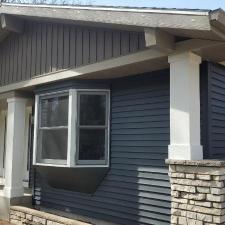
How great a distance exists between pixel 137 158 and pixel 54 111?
1.80 meters

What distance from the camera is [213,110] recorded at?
5.00m

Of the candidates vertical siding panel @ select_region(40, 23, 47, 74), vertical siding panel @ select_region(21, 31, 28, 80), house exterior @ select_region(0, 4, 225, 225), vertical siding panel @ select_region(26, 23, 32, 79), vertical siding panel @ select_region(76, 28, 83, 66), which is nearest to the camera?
house exterior @ select_region(0, 4, 225, 225)

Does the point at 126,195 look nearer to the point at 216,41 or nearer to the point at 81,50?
the point at 81,50

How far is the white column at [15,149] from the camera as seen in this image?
7.52 metres

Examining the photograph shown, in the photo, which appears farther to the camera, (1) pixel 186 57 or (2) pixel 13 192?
(2) pixel 13 192

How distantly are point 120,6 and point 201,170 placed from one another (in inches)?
89.7

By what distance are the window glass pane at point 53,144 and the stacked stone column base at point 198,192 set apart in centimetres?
235

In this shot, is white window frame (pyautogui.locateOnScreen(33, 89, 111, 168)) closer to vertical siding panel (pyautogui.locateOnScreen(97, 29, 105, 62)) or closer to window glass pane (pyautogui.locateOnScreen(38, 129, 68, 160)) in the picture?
window glass pane (pyautogui.locateOnScreen(38, 129, 68, 160))

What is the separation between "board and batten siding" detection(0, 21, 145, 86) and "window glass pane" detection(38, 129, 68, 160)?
1.13 m

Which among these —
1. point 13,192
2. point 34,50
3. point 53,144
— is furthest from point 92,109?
point 13,192

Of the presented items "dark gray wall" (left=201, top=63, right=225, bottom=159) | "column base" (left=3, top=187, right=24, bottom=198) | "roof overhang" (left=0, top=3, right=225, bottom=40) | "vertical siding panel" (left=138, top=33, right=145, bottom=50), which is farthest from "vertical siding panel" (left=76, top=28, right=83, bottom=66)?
"column base" (left=3, top=187, right=24, bottom=198)

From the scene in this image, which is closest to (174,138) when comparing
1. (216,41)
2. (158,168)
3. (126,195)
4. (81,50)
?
(158,168)

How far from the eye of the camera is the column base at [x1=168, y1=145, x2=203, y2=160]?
4.34 metres

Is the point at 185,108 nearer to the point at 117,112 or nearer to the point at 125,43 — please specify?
the point at 125,43
